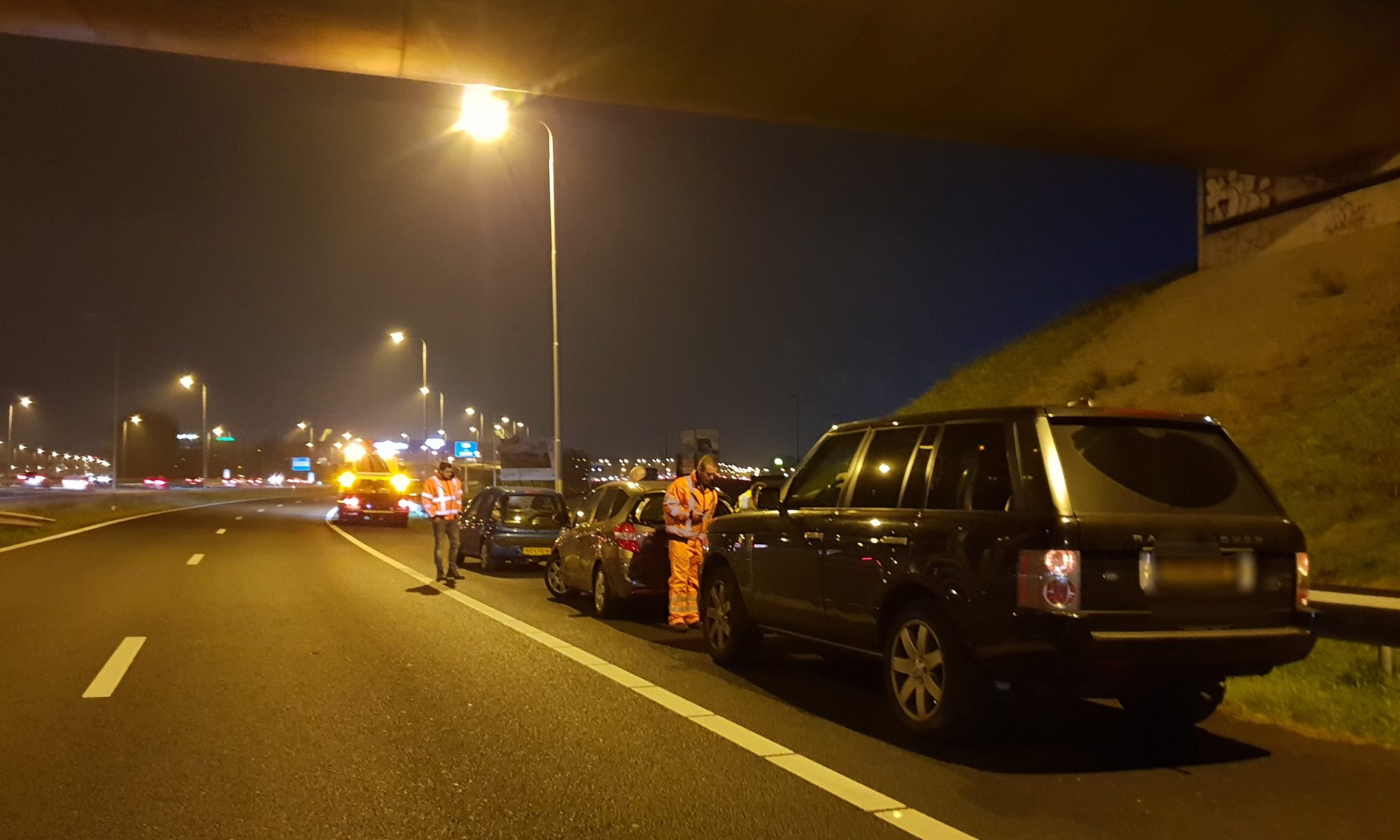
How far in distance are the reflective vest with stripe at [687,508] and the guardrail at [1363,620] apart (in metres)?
5.29

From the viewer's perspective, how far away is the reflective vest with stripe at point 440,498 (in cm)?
1594

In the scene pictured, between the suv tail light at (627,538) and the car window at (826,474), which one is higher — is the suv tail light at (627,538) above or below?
below

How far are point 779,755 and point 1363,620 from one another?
3.92 metres

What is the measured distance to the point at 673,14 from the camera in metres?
15.4

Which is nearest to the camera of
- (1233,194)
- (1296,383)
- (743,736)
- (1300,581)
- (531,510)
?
(1300,581)

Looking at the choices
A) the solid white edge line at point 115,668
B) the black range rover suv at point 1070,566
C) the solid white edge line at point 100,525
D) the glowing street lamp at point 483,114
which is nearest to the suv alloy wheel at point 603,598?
the solid white edge line at point 115,668

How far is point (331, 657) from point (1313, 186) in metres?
19.6

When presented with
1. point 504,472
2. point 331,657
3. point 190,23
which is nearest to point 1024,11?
point 190,23

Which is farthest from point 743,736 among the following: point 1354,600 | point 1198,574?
point 1354,600

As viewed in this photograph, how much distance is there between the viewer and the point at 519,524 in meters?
17.3

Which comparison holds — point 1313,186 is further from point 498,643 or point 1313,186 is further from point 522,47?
point 498,643

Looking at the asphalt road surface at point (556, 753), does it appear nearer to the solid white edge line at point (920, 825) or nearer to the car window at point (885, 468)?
the solid white edge line at point (920, 825)

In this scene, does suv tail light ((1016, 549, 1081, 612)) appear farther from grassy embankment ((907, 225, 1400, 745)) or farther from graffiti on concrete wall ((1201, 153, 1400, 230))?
graffiti on concrete wall ((1201, 153, 1400, 230))

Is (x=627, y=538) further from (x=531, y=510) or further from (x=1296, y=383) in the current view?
(x=1296, y=383)
